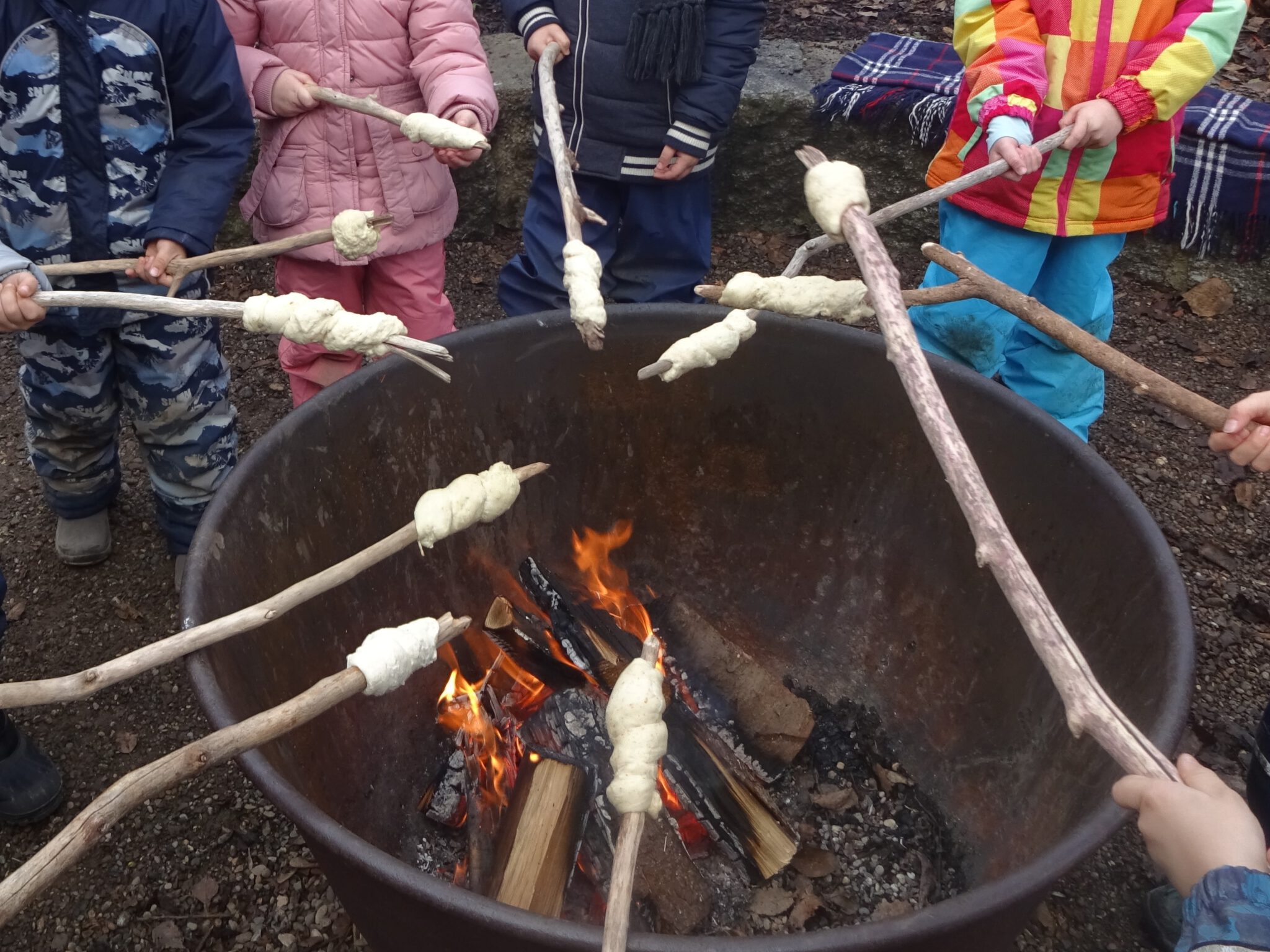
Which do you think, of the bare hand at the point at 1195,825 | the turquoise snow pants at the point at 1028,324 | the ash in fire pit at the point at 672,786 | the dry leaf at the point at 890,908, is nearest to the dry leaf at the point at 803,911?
the ash in fire pit at the point at 672,786

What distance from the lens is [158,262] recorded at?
2102mm

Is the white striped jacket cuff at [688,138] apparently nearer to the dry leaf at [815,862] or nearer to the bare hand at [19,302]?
the bare hand at [19,302]

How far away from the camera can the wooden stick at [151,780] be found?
3.33 ft

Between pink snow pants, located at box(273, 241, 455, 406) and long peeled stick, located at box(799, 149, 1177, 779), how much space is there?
5.76ft

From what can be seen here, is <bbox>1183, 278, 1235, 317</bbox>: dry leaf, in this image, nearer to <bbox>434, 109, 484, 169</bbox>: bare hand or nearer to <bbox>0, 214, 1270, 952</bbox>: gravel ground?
<bbox>0, 214, 1270, 952</bbox>: gravel ground

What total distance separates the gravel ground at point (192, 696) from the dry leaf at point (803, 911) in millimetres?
531

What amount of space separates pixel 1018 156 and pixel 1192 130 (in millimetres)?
2090

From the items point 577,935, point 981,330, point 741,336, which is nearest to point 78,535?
point 741,336

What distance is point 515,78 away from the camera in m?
4.03

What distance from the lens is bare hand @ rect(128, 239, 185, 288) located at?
6.70 feet

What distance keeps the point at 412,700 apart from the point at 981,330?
1.93 meters

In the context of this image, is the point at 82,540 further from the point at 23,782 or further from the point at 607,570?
the point at 607,570

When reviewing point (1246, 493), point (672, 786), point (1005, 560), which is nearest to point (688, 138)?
point (672, 786)

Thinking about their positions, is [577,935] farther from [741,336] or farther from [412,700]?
[412,700]
